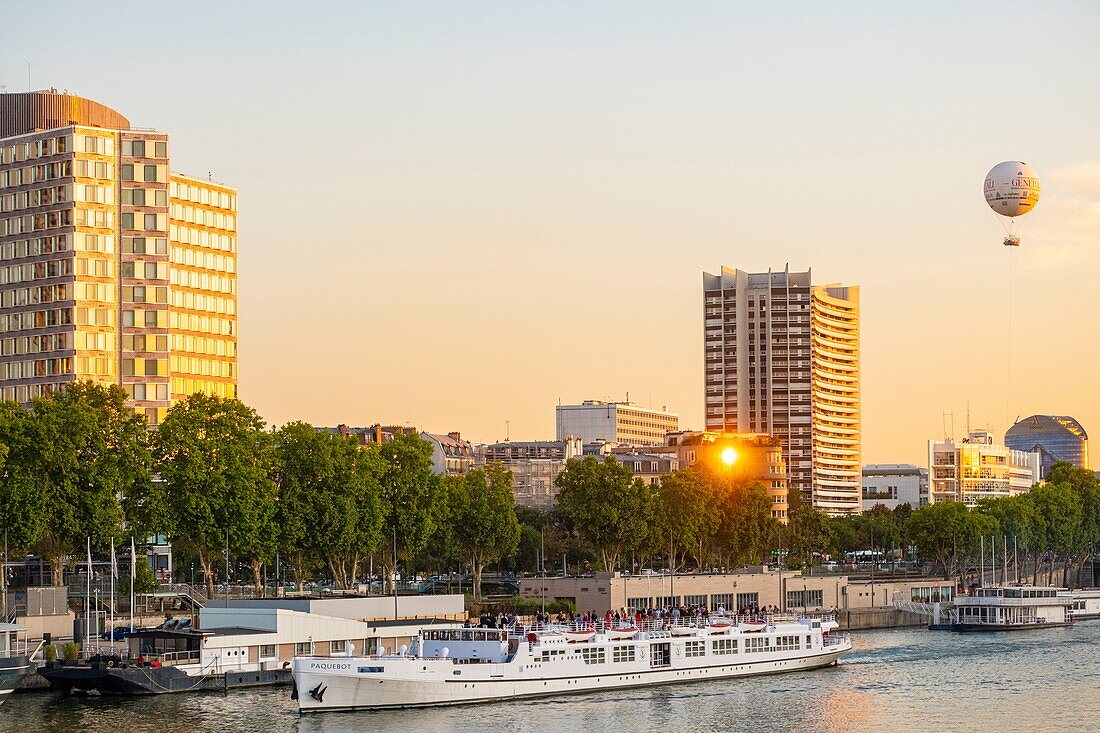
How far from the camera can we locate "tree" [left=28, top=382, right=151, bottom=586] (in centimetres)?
11281

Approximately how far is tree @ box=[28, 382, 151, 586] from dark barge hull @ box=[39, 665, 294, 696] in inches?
765

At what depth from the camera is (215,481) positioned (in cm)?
12012

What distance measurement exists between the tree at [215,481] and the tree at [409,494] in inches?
533

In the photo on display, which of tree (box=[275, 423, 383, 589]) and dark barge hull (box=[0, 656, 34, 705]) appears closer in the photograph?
dark barge hull (box=[0, 656, 34, 705])

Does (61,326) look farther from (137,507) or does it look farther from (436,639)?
(436,639)

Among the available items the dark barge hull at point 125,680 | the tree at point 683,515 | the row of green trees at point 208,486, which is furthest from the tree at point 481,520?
the dark barge hull at point 125,680

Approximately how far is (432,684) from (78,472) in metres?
36.4

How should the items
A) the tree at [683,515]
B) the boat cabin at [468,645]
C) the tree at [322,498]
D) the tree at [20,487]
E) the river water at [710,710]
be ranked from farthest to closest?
the tree at [683,515] → the tree at [322,498] → the tree at [20,487] → the boat cabin at [468,645] → the river water at [710,710]

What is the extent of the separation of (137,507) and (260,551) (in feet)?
33.6

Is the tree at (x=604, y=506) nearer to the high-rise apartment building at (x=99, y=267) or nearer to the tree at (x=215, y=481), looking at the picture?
the tree at (x=215, y=481)

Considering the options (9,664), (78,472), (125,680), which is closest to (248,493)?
(78,472)

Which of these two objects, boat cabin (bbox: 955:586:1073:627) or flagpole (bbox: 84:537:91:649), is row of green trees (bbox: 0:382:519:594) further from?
boat cabin (bbox: 955:586:1073:627)

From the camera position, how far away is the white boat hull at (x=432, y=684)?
291 feet

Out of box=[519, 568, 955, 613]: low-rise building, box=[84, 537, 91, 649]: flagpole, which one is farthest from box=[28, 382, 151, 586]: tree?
box=[519, 568, 955, 613]: low-rise building
